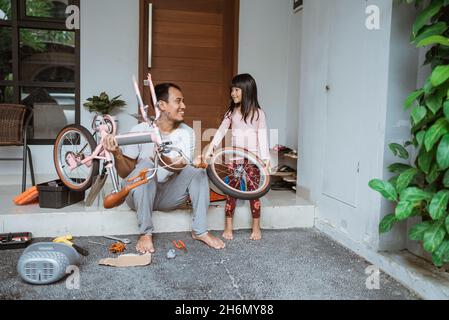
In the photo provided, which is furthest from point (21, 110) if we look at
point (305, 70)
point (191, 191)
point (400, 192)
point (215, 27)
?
point (400, 192)

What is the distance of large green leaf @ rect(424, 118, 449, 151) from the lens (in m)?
1.64

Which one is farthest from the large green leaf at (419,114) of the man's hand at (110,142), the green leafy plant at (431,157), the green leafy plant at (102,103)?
the green leafy plant at (102,103)

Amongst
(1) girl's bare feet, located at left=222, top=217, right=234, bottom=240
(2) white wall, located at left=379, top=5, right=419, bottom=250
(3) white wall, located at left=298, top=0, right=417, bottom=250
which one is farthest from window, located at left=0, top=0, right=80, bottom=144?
(2) white wall, located at left=379, top=5, right=419, bottom=250

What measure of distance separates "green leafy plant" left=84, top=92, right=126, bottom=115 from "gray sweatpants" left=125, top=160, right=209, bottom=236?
1271 mm

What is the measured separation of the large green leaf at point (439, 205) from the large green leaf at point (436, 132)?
225 millimetres

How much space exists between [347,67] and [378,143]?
60 cm

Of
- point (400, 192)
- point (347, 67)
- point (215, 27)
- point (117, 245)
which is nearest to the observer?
point (400, 192)

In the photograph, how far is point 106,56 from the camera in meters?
3.64

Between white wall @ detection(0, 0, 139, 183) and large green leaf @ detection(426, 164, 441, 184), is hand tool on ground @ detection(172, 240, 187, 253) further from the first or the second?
white wall @ detection(0, 0, 139, 183)

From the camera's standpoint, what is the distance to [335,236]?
2.68 meters

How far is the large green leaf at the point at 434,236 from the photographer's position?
1688mm

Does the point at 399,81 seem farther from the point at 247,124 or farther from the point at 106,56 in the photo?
the point at 106,56

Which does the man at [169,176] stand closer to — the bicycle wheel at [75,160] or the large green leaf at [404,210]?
the bicycle wheel at [75,160]
